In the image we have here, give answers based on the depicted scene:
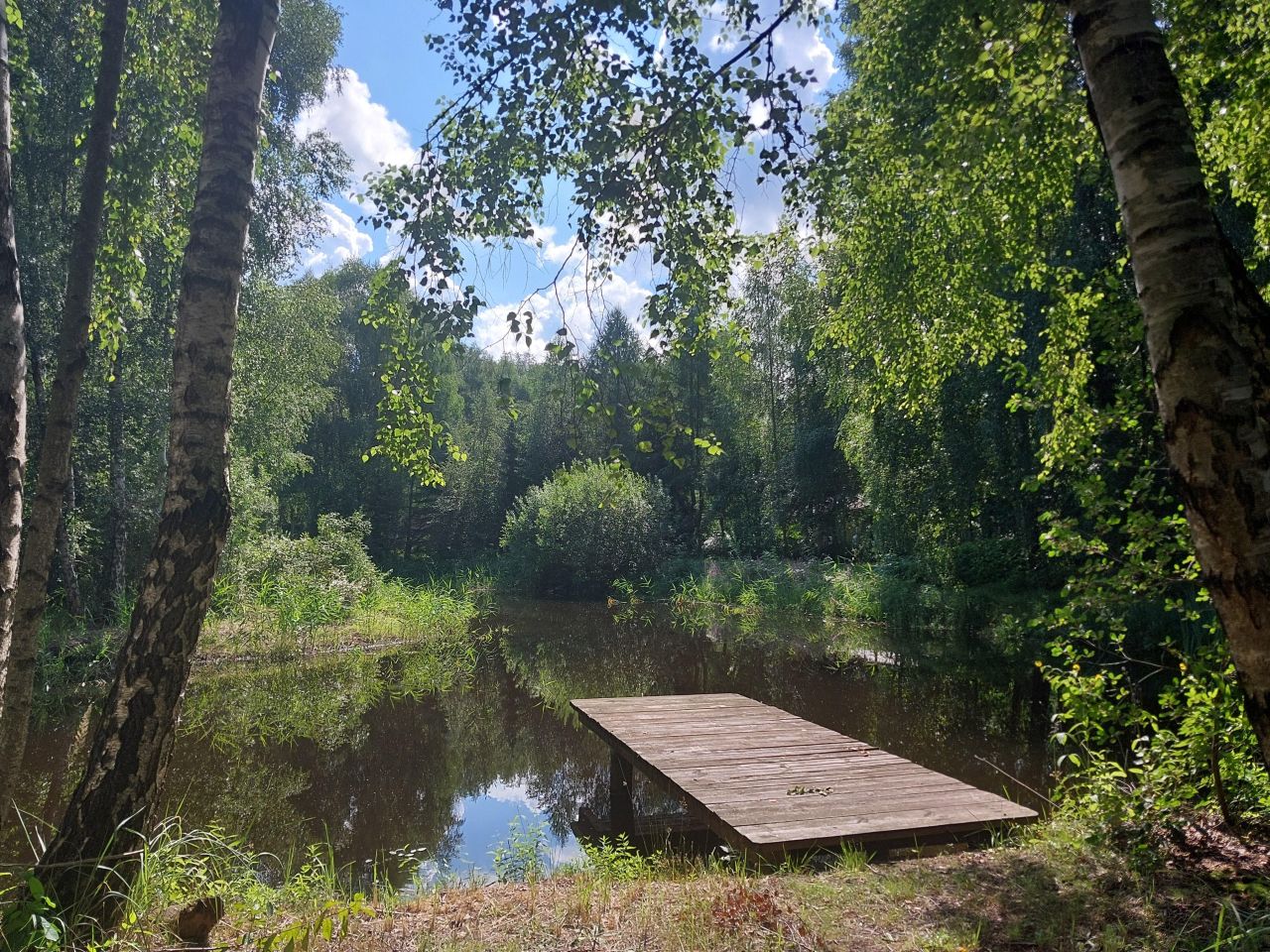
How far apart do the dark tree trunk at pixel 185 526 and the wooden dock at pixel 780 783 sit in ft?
9.95

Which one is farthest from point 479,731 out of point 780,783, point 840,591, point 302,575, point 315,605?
point 840,591

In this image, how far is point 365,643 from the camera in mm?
15227

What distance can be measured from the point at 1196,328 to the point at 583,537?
Result: 23.2 metres

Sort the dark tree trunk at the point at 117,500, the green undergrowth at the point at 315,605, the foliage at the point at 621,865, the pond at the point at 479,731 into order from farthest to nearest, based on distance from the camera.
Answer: the green undergrowth at the point at 315,605, the dark tree trunk at the point at 117,500, the pond at the point at 479,731, the foliage at the point at 621,865

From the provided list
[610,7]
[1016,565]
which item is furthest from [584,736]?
[1016,565]

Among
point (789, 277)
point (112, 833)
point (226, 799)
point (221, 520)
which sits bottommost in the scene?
point (226, 799)

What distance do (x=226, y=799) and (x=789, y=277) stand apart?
19.4 m

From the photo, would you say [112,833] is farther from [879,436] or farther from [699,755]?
[879,436]

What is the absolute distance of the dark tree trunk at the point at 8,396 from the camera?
8.26 ft

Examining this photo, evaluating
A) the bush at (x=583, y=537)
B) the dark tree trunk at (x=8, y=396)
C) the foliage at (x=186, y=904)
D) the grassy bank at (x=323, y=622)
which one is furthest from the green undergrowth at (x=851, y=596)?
the dark tree trunk at (x=8, y=396)

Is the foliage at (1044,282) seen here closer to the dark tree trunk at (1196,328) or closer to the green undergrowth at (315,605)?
the dark tree trunk at (1196,328)

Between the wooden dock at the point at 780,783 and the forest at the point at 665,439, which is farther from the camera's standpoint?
the wooden dock at the point at 780,783

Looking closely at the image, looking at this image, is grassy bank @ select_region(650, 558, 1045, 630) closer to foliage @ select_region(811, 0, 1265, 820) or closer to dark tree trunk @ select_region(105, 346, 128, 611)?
foliage @ select_region(811, 0, 1265, 820)

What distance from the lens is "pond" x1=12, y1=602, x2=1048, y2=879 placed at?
6758 millimetres
